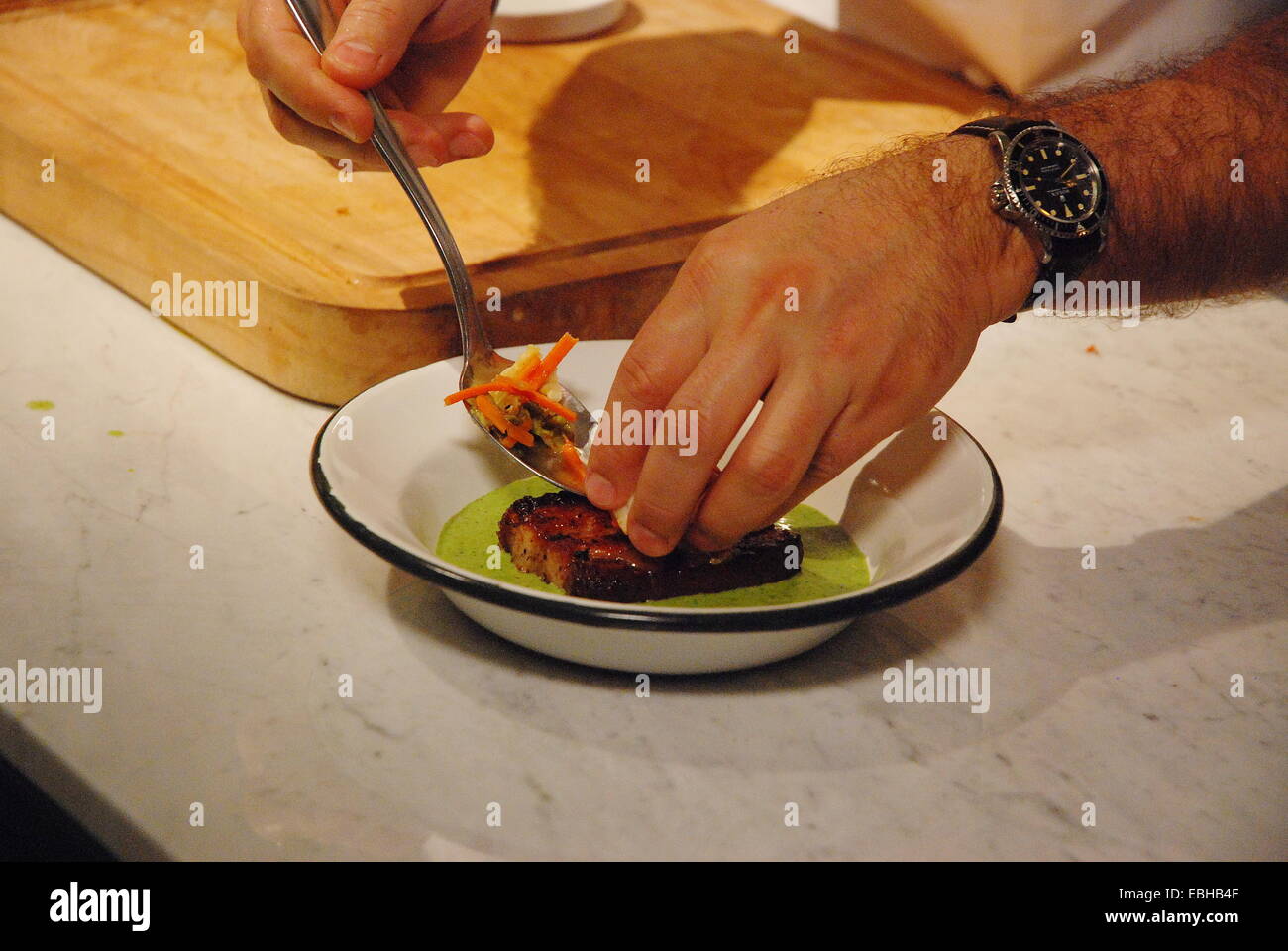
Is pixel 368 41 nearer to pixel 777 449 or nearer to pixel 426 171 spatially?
pixel 426 171

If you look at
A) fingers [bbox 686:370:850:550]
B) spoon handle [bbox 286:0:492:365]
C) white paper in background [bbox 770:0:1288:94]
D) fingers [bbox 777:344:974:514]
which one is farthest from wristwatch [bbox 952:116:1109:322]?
white paper in background [bbox 770:0:1288:94]

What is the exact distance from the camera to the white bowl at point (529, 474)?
0.78 metres

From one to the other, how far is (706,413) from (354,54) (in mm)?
510

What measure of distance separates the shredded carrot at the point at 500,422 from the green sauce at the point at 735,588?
56 millimetres

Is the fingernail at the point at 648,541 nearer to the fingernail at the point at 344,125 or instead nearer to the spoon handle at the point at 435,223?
the spoon handle at the point at 435,223

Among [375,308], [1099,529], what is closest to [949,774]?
[1099,529]

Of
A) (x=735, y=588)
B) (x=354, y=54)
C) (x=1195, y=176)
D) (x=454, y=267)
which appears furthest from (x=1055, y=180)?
(x=354, y=54)

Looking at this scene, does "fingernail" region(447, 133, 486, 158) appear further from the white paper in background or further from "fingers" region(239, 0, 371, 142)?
the white paper in background

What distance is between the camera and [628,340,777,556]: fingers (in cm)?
83

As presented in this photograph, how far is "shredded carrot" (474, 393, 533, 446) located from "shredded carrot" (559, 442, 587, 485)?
0.10 feet

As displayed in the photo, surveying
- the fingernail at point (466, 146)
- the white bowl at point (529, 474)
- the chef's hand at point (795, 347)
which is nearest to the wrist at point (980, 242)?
the chef's hand at point (795, 347)

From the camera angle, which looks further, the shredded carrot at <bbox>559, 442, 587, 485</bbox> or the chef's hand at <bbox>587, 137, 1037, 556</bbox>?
the shredded carrot at <bbox>559, 442, 587, 485</bbox>

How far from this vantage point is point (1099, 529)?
43.4 inches

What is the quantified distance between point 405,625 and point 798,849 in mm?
353
